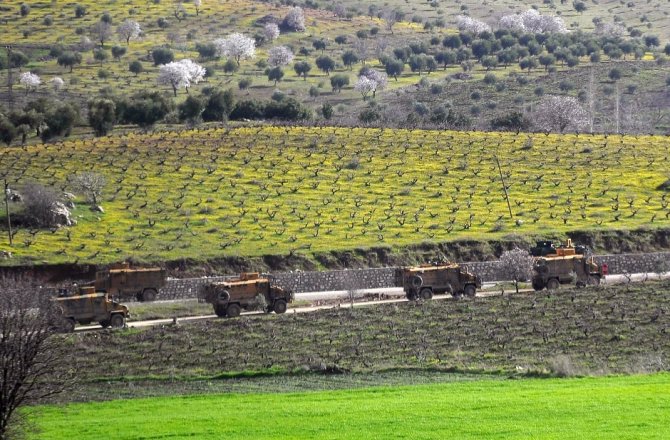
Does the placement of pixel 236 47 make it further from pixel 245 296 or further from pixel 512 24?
pixel 245 296

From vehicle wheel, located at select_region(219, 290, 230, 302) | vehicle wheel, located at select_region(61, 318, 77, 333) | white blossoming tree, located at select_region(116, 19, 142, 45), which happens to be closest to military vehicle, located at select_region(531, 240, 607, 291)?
vehicle wheel, located at select_region(219, 290, 230, 302)

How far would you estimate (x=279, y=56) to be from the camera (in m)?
172

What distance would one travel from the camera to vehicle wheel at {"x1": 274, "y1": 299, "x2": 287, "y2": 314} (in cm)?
5922

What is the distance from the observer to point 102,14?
188 m

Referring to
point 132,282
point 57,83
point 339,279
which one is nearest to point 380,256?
point 339,279

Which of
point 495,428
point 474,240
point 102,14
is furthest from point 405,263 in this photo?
point 102,14

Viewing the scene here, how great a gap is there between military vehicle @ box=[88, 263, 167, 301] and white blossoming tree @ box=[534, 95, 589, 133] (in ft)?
189

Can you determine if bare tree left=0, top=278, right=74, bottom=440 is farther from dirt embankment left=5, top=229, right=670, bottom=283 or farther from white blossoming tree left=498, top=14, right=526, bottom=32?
white blossoming tree left=498, top=14, right=526, bottom=32

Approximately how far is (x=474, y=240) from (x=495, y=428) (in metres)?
40.3

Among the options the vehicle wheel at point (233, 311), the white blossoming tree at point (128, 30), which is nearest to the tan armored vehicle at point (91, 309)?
the vehicle wheel at point (233, 311)

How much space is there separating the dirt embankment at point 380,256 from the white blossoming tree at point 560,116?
3649cm

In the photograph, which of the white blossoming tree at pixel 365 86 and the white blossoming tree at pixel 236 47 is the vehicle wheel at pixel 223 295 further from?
the white blossoming tree at pixel 236 47

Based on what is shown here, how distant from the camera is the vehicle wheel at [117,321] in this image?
185 ft

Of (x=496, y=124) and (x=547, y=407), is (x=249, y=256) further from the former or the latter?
(x=496, y=124)
